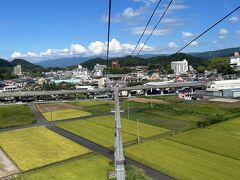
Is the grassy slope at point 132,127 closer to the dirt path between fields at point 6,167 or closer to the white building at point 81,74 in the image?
the dirt path between fields at point 6,167

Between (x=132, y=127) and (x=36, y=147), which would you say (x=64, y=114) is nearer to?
(x=132, y=127)

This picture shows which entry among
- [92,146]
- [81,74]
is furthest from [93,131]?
[81,74]

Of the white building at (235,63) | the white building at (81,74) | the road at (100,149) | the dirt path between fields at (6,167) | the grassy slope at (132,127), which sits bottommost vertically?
the dirt path between fields at (6,167)

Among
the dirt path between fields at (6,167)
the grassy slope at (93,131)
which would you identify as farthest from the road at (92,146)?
the dirt path between fields at (6,167)

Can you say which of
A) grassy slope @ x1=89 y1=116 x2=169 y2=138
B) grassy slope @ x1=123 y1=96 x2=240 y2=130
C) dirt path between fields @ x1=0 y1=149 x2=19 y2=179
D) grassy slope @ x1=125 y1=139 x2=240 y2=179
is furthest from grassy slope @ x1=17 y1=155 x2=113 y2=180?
grassy slope @ x1=123 y1=96 x2=240 y2=130

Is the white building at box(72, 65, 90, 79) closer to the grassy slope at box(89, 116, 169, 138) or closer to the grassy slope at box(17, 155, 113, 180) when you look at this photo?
the grassy slope at box(89, 116, 169, 138)

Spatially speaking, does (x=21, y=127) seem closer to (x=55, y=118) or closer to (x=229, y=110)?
(x=55, y=118)
